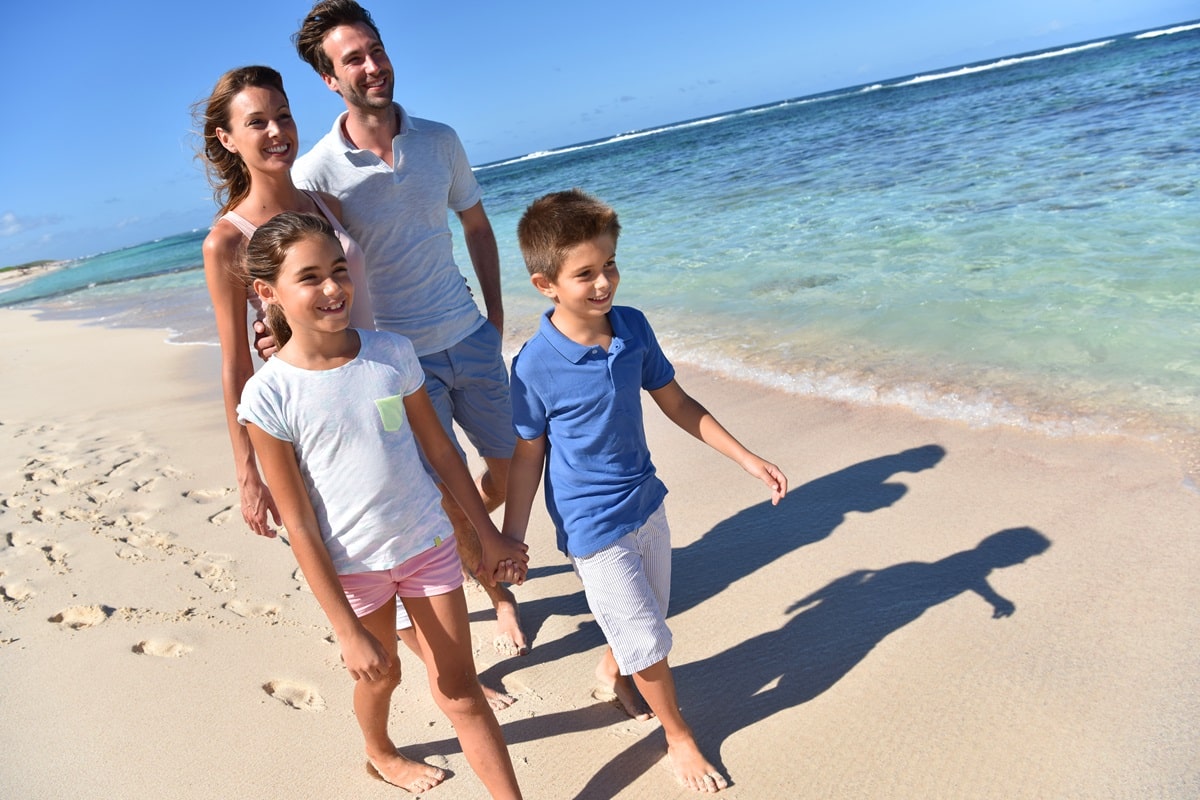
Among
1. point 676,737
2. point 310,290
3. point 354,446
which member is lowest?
point 676,737

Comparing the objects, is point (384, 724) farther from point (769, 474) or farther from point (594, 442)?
point (769, 474)

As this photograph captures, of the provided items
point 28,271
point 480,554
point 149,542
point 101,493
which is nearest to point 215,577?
point 149,542

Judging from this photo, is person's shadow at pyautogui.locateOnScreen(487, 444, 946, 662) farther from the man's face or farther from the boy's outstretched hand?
the man's face

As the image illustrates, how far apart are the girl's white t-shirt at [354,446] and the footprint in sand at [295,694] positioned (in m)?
0.98

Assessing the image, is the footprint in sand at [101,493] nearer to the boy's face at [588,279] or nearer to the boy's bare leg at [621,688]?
the boy's bare leg at [621,688]

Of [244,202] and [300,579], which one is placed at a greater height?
[244,202]

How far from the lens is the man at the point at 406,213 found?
2.84 metres

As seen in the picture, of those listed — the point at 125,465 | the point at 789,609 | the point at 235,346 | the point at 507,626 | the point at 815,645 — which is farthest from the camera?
the point at 125,465

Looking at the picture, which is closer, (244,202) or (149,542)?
(244,202)

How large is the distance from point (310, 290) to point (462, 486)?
646 mm

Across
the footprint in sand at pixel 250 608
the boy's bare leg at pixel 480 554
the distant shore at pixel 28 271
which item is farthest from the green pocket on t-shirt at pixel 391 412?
the distant shore at pixel 28 271

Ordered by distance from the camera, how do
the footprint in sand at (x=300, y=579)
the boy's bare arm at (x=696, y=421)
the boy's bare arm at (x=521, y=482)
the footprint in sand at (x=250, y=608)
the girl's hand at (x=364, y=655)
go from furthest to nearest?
the footprint in sand at (x=300, y=579) → the footprint in sand at (x=250, y=608) → the boy's bare arm at (x=696, y=421) → the boy's bare arm at (x=521, y=482) → the girl's hand at (x=364, y=655)

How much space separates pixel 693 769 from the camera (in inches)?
90.5

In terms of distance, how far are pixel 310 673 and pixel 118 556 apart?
5.23 feet
